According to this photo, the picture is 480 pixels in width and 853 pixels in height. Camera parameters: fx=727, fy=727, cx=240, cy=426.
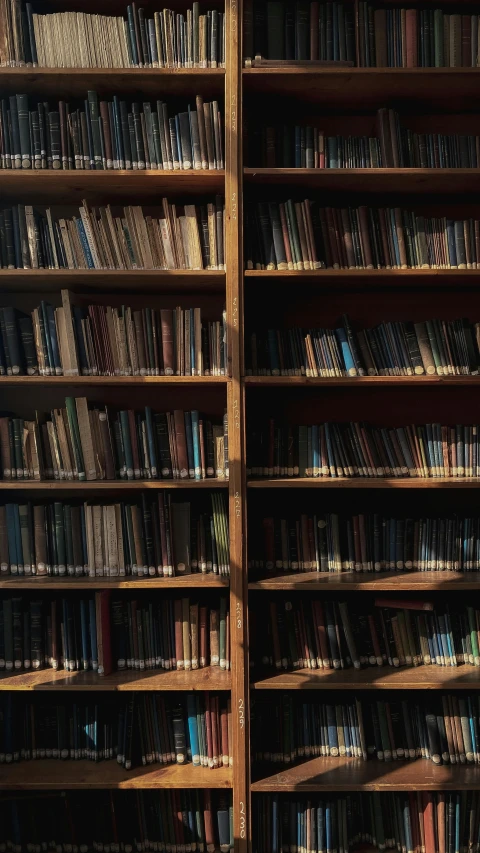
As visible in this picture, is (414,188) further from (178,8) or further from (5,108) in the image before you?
(5,108)

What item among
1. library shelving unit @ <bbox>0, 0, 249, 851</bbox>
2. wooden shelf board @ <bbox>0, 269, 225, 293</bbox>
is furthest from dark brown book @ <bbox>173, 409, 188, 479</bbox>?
wooden shelf board @ <bbox>0, 269, 225, 293</bbox>

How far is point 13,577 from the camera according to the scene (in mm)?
2615

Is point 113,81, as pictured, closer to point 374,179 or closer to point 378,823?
point 374,179

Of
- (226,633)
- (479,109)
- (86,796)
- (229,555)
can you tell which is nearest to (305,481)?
(229,555)

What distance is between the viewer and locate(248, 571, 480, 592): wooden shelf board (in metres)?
2.52

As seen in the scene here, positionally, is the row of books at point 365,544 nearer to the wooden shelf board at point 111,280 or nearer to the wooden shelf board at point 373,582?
the wooden shelf board at point 373,582

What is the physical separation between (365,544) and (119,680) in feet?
3.28

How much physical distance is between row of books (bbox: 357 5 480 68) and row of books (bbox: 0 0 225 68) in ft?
1.69

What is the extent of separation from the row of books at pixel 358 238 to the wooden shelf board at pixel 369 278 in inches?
1.8

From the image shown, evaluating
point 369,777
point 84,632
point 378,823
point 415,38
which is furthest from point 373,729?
point 415,38

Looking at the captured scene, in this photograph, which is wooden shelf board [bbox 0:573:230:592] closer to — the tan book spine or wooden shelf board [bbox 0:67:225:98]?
the tan book spine

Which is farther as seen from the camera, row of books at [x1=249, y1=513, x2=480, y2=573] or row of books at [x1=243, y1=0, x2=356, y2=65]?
row of books at [x1=249, y1=513, x2=480, y2=573]

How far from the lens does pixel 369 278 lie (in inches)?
103

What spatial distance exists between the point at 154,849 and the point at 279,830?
1.49 ft
